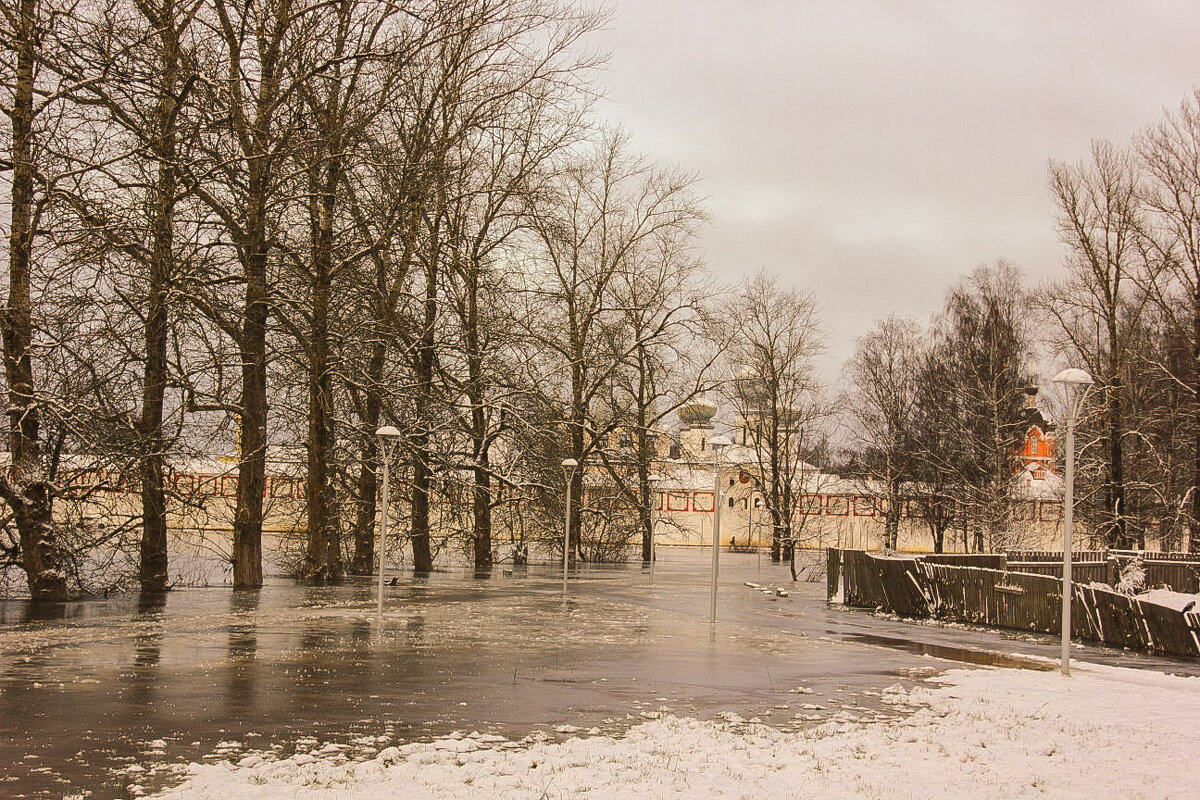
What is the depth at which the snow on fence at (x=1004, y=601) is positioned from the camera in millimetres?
20641

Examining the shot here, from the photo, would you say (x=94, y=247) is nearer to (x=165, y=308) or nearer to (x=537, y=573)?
(x=165, y=308)

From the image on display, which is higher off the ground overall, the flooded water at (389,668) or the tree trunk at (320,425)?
the tree trunk at (320,425)

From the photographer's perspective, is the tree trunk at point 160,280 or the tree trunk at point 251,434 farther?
the tree trunk at point 251,434

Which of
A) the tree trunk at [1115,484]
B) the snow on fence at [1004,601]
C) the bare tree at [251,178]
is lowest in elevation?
the snow on fence at [1004,601]

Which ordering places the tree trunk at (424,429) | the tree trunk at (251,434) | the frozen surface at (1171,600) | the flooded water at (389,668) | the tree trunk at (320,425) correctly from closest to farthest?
the flooded water at (389,668) → the frozen surface at (1171,600) → the tree trunk at (251,434) → the tree trunk at (320,425) → the tree trunk at (424,429)

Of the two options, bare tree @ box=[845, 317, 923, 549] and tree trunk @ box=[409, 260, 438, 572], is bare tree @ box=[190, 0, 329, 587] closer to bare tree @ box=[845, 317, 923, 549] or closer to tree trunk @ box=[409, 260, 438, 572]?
tree trunk @ box=[409, 260, 438, 572]

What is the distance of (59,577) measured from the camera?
22328 millimetres

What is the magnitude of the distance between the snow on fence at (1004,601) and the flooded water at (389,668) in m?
0.81

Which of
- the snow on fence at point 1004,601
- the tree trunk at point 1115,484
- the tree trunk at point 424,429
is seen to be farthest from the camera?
the tree trunk at point 1115,484

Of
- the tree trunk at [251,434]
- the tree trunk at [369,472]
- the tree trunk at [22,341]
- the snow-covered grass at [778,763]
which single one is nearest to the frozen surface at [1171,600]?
the snow-covered grass at [778,763]

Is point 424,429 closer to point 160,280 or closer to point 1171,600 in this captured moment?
point 160,280

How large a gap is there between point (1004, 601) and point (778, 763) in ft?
53.7

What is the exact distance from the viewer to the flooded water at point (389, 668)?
1048 cm

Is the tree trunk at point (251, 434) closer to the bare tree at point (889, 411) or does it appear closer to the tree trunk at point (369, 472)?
the tree trunk at point (369, 472)
